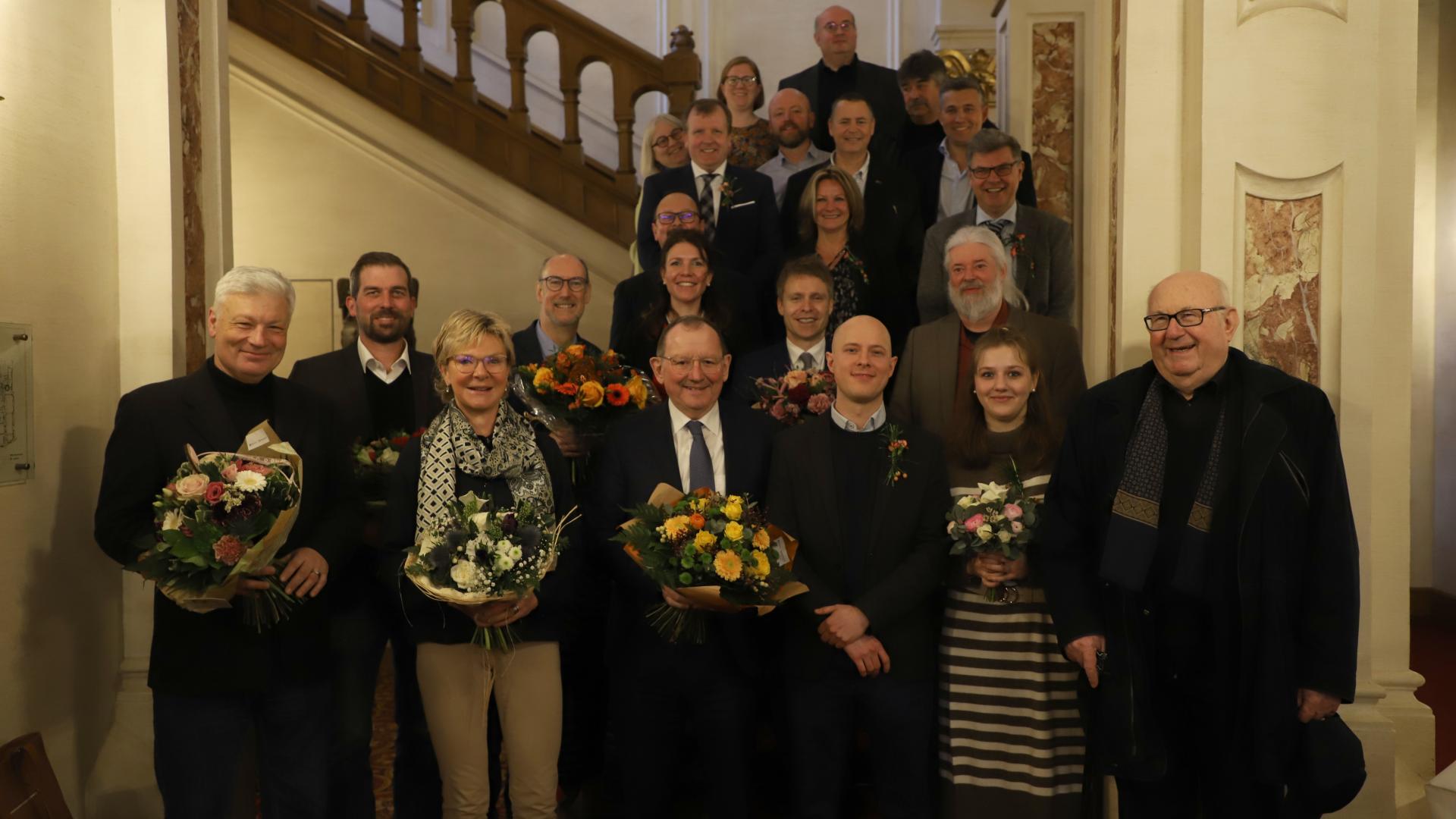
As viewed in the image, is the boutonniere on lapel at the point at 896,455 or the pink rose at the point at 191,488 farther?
the boutonniere on lapel at the point at 896,455

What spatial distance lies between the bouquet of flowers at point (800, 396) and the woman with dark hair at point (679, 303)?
586 millimetres

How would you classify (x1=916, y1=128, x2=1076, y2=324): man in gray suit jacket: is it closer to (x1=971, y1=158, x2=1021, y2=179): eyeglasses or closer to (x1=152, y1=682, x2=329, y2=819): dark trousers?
(x1=971, y1=158, x2=1021, y2=179): eyeglasses

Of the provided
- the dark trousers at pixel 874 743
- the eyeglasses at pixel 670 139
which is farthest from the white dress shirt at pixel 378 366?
the eyeglasses at pixel 670 139

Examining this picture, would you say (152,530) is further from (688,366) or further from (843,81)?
(843,81)

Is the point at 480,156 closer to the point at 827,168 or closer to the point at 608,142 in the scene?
the point at 608,142

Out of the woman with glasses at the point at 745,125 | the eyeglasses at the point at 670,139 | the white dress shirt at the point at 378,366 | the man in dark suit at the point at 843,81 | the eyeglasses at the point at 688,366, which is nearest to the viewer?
the eyeglasses at the point at 688,366

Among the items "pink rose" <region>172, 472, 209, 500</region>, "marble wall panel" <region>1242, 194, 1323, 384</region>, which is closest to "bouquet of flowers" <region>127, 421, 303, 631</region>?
"pink rose" <region>172, 472, 209, 500</region>

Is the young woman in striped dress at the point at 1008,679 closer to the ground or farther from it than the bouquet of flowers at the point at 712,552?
closer to the ground

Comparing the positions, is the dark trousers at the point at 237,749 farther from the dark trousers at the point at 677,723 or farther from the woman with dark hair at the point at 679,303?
the woman with dark hair at the point at 679,303

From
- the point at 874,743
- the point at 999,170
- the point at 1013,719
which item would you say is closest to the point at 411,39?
the point at 999,170

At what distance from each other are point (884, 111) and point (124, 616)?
4114 mm

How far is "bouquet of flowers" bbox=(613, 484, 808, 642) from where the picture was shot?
3.12 metres

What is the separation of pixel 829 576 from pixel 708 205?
213cm

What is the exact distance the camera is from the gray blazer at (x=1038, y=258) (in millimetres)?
4586
